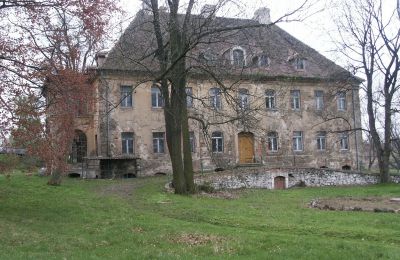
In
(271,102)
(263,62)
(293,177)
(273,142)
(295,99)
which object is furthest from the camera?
(295,99)

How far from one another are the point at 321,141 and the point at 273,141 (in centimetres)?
417

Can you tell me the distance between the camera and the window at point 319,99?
Result: 131ft

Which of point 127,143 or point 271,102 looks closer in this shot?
point 127,143

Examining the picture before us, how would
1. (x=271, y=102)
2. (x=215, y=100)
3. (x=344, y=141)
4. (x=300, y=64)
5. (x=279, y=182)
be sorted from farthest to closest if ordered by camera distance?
(x=344, y=141) < (x=300, y=64) < (x=271, y=102) < (x=215, y=100) < (x=279, y=182)

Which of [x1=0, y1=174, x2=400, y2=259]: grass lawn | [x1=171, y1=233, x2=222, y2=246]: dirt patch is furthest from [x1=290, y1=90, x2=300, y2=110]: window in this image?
[x1=171, y1=233, x2=222, y2=246]: dirt patch

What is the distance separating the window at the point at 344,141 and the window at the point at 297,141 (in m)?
3.26

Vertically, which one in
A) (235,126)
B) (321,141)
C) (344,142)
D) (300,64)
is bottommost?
(344,142)

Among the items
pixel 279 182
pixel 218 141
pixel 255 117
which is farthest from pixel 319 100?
pixel 279 182

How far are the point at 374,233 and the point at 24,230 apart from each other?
793 cm

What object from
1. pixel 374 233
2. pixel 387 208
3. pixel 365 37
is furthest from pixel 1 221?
pixel 365 37

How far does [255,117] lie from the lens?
3212cm

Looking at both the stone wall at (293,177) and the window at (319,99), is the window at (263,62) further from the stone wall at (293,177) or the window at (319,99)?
the window at (319,99)

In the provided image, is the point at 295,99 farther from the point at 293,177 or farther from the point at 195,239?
the point at 195,239

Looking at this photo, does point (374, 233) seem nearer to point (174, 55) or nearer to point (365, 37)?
point (174, 55)
